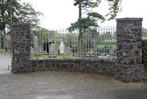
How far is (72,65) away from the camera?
30.1 ft

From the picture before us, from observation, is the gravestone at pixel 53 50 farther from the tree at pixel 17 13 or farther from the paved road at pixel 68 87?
the tree at pixel 17 13

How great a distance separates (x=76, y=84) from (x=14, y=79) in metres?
2.85

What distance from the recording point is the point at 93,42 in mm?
9234

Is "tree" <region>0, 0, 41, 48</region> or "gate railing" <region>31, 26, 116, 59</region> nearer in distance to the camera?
"gate railing" <region>31, 26, 116, 59</region>

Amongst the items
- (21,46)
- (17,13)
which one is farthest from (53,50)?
(17,13)

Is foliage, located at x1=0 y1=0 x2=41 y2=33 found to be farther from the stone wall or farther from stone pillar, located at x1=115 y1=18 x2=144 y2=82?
stone pillar, located at x1=115 y1=18 x2=144 y2=82

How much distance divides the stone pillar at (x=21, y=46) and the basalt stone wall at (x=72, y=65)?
547 mm

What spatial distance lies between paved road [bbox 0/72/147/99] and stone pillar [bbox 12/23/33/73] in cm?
96

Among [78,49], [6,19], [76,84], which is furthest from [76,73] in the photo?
[6,19]

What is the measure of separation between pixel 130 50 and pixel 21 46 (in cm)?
535

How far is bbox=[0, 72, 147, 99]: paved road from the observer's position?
5.59m

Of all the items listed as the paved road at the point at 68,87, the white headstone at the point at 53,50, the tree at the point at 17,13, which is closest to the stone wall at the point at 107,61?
the paved road at the point at 68,87

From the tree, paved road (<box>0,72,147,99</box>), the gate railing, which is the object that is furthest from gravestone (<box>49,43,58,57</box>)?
the tree

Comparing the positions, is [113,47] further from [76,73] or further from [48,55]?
[48,55]
